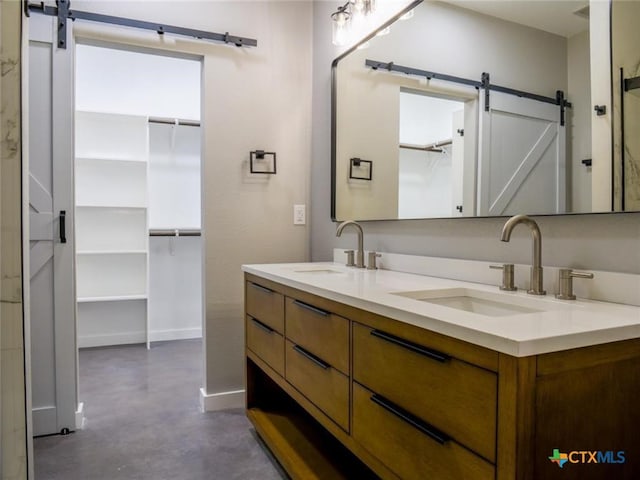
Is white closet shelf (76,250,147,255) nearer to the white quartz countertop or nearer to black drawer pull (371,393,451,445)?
the white quartz countertop

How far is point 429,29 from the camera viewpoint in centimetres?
181

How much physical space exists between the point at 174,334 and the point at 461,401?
3.61 meters

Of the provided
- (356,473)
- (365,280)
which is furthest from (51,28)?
(356,473)

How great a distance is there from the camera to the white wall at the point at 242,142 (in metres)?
2.48

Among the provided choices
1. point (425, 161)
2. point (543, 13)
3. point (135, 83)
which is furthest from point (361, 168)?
point (135, 83)

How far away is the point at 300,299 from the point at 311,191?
1280 millimetres

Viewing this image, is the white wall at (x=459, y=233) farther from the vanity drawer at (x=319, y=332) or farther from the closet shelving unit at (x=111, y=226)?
the closet shelving unit at (x=111, y=226)

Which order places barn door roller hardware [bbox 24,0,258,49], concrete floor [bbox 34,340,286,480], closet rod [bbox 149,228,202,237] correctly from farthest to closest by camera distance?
closet rod [bbox 149,228,202,237] → barn door roller hardware [bbox 24,0,258,49] → concrete floor [bbox 34,340,286,480]

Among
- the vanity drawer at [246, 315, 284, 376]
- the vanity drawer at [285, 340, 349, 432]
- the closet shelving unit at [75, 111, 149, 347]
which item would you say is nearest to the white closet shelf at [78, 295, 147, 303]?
the closet shelving unit at [75, 111, 149, 347]

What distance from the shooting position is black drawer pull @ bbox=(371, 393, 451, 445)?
36.3 inches

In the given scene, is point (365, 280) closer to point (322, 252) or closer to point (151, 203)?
point (322, 252)

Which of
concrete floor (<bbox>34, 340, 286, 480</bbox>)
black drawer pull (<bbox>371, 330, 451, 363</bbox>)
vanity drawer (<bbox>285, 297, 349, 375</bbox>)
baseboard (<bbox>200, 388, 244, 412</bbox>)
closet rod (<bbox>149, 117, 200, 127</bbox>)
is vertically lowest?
concrete floor (<bbox>34, 340, 286, 480</bbox>)

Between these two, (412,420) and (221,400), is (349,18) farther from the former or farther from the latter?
(221,400)

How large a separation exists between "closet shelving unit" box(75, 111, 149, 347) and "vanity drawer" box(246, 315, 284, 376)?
199cm
